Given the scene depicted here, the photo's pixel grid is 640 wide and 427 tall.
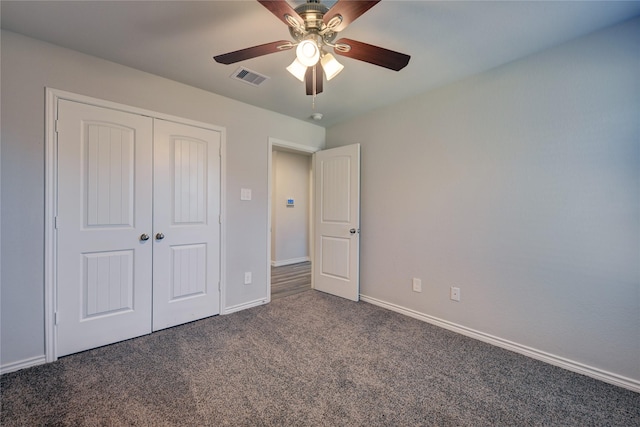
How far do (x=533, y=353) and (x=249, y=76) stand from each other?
331 centimetres

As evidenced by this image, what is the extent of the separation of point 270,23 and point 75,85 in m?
1.63

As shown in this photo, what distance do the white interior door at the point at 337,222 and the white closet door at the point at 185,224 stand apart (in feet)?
4.58

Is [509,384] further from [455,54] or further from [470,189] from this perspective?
[455,54]

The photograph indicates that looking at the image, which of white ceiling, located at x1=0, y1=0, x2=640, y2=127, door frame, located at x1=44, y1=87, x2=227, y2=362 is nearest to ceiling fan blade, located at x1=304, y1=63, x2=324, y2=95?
white ceiling, located at x1=0, y1=0, x2=640, y2=127

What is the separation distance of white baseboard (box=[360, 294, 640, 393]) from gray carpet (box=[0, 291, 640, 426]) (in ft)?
0.19

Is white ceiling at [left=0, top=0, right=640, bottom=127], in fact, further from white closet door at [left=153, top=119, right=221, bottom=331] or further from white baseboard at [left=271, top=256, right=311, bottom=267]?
white baseboard at [left=271, top=256, right=311, bottom=267]

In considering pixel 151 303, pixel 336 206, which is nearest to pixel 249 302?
pixel 151 303

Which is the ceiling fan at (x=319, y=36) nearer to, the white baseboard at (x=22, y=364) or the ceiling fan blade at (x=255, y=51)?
the ceiling fan blade at (x=255, y=51)

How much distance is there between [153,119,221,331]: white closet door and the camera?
253 centimetres

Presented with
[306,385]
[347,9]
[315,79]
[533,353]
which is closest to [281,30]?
[315,79]

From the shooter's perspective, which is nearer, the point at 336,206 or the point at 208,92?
the point at 208,92

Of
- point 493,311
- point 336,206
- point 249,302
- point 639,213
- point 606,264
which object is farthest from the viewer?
point 336,206

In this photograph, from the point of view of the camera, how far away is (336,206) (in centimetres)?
358

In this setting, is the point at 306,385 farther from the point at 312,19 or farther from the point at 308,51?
the point at 312,19
